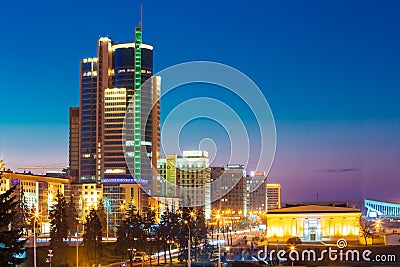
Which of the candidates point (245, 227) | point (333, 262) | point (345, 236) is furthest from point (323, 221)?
point (245, 227)

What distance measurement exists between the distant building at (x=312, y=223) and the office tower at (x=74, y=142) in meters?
86.5

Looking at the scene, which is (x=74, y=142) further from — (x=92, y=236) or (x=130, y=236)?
(x=92, y=236)

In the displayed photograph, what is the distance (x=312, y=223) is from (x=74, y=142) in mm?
93579

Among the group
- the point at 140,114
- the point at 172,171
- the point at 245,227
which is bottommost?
the point at 245,227

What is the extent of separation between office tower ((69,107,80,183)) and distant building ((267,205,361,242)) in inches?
3406

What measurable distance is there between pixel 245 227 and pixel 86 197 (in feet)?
178

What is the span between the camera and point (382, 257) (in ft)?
209

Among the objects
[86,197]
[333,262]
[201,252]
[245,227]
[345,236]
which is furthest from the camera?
[245,227]

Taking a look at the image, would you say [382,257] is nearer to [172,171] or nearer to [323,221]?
[323,221]

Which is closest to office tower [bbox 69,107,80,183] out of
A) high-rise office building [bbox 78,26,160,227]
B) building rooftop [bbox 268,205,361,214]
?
high-rise office building [bbox 78,26,160,227]

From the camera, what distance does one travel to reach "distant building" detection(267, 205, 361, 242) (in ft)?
314

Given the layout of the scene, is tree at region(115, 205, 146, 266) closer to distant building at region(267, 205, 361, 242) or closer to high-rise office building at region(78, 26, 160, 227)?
distant building at region(267, 205, 361, 242)

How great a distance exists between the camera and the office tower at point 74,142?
174 m

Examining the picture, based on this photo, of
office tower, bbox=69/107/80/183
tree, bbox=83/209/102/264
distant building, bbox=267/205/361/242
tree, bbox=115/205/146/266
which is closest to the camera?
tree, bbox=83/209/102/264
